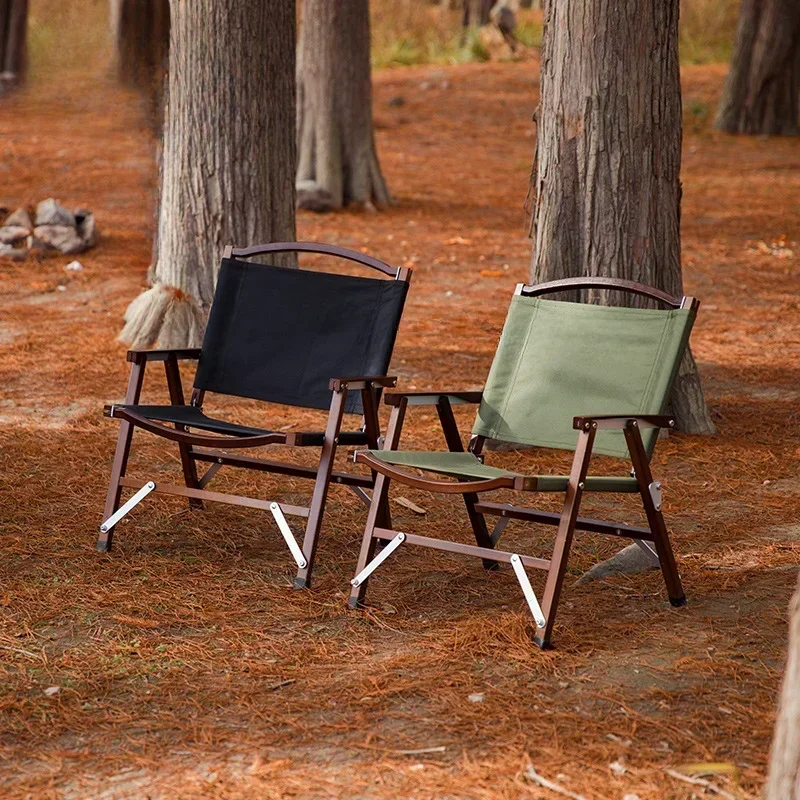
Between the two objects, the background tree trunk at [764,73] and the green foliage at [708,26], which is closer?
the background tree trunk at [764,73]

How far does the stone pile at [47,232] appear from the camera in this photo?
10.0 meters

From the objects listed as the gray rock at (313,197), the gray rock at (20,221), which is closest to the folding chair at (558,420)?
the gray rock at (20,221)

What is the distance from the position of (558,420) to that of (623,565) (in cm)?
53

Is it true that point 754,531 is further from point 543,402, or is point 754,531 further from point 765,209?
point 765,209

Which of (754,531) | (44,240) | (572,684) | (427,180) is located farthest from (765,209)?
(572,684)

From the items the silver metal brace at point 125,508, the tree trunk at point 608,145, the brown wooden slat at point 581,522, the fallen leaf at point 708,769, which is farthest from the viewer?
the tree trunk at point 608,145

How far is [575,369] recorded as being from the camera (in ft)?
13.3

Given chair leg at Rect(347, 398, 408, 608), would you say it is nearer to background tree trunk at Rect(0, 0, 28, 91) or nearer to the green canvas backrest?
the green canvas backrest

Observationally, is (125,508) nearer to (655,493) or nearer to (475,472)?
(475,472)

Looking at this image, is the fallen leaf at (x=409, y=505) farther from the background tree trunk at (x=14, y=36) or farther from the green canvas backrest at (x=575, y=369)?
the background tree trunk at (x=14, y=36)

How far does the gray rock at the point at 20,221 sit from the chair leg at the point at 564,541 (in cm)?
778

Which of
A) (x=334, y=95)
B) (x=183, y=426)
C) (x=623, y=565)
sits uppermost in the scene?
(x=334, y=95)

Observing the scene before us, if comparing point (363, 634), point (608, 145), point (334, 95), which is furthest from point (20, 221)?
point (363, 634)

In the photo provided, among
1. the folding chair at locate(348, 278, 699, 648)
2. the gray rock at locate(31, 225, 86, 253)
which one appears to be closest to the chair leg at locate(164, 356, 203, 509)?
the folding chair at locate(348, 278, 699, 648)
